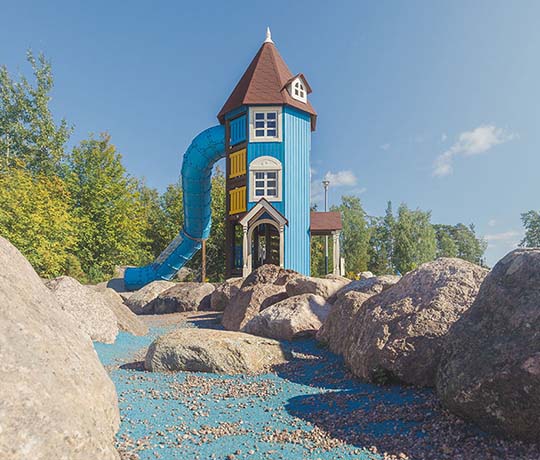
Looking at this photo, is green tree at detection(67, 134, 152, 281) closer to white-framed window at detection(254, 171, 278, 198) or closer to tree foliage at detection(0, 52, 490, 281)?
tree foliage at detection(0, 52, 490, 281)

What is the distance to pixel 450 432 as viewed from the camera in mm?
3484

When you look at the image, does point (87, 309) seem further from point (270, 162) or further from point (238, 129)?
point (238, 129)

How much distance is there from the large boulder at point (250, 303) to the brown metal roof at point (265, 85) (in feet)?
36.9

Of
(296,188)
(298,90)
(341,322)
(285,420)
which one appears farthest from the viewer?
(298,90)

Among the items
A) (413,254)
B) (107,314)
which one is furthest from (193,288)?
(413,254)

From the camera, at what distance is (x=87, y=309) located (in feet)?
26.3

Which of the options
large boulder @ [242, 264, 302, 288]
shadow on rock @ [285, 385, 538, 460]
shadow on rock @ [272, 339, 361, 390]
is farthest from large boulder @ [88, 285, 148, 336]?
shadow on rock @ [285, 385, 538, 460]

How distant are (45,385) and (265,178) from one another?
665 inches

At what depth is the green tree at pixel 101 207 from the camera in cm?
2636

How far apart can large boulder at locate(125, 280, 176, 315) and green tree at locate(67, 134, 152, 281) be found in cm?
1102

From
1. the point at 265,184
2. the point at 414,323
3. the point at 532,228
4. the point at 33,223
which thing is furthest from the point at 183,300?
the point at 532,228

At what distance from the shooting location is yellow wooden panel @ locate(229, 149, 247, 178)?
19375mm

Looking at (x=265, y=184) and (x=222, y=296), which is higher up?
(x=265, y=184)

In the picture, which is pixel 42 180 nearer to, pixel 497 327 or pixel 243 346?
pixel 243 346
